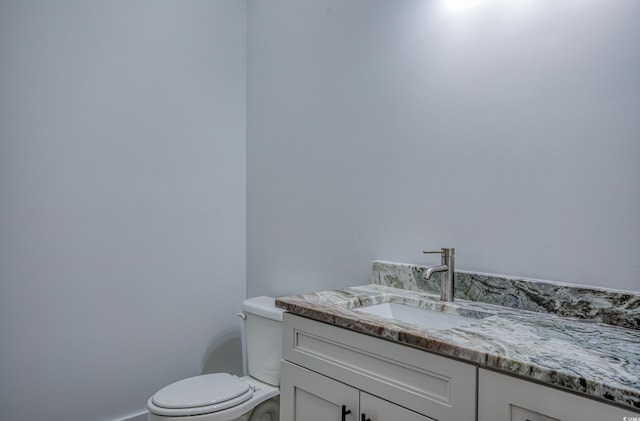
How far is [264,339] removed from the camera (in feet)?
6.31

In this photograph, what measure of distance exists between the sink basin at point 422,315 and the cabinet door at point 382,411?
28 centimetres

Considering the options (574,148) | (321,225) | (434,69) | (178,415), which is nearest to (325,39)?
(434,69)

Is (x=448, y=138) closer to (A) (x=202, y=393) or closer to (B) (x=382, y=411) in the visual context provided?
(B) (x=382, y=411)

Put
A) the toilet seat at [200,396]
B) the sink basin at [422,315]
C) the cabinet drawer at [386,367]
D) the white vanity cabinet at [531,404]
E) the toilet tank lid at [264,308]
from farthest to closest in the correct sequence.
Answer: the toilet tank lid at [264,308]
the toilet seat at [200,396]
the sink basin at [422,315]
the cabinet drawer at [386,367]
the white vanity cabinet at [531,404]

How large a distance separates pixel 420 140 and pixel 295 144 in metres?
0.77

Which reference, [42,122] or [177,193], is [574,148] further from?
[42,122]

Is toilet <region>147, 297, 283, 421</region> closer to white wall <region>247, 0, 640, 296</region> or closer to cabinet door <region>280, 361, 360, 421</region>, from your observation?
white wall <region>247, 0, 640, 296</region>

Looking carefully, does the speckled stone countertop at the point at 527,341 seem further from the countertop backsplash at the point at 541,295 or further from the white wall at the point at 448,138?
the white wall at the point at 448,138

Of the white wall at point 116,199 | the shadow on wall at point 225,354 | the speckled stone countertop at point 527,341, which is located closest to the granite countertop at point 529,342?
the speckled stone countertop at point 527,341

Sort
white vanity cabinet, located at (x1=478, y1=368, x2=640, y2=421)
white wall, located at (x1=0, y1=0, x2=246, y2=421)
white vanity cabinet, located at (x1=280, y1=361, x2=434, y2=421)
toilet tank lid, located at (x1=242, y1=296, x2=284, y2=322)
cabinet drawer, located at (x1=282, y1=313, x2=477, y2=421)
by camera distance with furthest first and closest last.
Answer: toilet tank lid, located at (x1=242, y1=296, x2=284, y2=322) < white wall, located at (x1=0, y1=0, x2=246, y2=421) < white vanity cabinet, located at (x1=280, y1=361, x2=434, y2=421) < cabinet drawer, located at (x1=282, y1=313, x2=477, y2=421) < white vanity cabinet, located at (x1=478, y1=368, x2=640, y2=421)

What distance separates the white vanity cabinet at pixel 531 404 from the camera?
2.28ft

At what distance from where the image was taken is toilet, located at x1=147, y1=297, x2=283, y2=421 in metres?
1.59

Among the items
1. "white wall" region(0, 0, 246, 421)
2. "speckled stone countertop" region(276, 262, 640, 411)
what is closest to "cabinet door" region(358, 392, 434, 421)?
"speckled stone countertop" region(276, 262, 640, 411)

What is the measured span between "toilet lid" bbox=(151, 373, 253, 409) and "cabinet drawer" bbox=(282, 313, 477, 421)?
53cm
